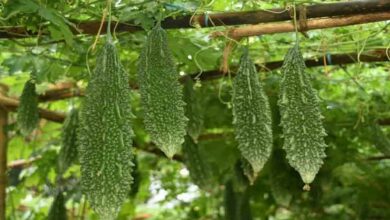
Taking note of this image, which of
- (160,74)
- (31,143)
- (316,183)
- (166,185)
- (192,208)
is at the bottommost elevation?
(192,208)

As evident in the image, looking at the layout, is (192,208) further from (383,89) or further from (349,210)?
(383,89)

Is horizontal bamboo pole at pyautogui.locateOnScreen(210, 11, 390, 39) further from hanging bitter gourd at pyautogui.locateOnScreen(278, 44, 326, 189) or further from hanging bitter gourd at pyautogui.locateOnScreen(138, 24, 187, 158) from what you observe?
hanging bitter gourd at pyautogui.locateOnScreen(138, 24, 187, 158)

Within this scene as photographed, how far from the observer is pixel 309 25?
119 inches

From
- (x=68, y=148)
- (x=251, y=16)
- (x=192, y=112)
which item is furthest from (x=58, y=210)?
(x=251, y=16)

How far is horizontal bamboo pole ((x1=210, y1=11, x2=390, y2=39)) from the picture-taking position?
2920 mm

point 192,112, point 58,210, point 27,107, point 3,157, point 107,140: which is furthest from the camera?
point 3,157

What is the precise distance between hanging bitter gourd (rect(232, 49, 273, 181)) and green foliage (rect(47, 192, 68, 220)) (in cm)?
216

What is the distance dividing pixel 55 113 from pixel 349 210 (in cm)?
307

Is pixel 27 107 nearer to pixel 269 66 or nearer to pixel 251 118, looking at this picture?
pixel 269 66

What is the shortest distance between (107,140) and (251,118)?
721 millimetres

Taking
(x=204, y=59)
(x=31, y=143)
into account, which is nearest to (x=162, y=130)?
(x=204, y=59)

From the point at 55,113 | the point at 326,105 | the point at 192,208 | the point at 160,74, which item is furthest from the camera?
the point at 192,208

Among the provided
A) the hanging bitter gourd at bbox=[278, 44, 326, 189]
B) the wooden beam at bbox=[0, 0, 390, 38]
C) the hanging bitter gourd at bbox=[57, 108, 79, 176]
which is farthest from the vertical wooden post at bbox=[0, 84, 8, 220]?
the hanging bitter gourd at bbox=[278, 44, 326, 189]

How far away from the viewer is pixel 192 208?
7207mm
